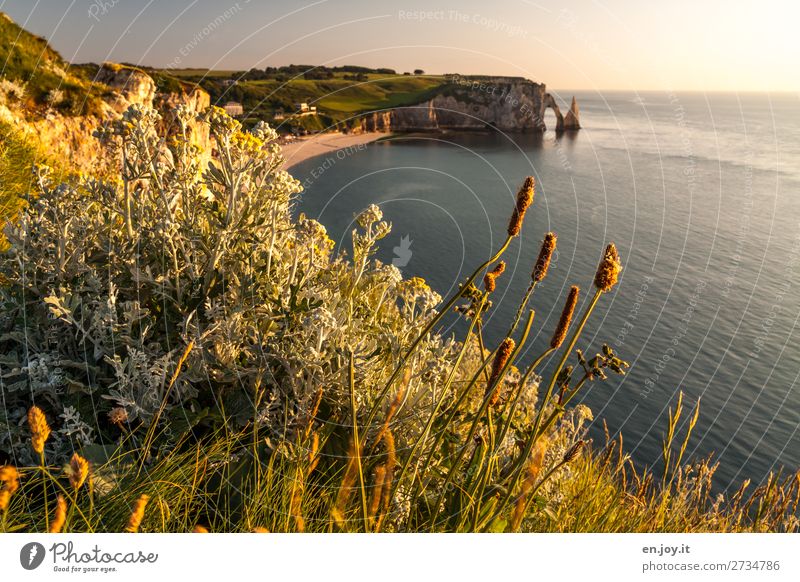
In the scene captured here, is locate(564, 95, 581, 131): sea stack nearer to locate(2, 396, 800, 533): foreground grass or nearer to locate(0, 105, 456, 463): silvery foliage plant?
locate(0, 105, 456, 463): silvery foliage plant

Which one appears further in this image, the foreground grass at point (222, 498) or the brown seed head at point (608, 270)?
the foreground grass at point (222, 498)

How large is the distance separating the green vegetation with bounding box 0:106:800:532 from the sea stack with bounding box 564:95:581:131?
7164 cm

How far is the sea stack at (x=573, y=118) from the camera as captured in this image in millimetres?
71312

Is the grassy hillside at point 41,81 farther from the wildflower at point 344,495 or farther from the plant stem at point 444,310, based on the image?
the plant stem at point 444,310

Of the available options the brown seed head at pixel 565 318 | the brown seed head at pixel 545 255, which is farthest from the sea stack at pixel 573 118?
the brown seed head at pixel 565 318

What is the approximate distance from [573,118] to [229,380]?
79.3 metres

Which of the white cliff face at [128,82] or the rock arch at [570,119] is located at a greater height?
the rock arch at [570,119]

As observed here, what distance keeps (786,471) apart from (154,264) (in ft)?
95.7

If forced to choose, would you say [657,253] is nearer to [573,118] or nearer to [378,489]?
[378,489]

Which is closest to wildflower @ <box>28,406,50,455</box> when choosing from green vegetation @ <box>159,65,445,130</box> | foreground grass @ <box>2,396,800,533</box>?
foreground grass @ <box>2,396,800,533</box>

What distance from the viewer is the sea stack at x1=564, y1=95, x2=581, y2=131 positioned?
7131cm

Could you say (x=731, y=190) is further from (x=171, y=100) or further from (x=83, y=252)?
(x=83, y=252)

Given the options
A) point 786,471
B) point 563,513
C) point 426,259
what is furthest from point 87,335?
point 426,259

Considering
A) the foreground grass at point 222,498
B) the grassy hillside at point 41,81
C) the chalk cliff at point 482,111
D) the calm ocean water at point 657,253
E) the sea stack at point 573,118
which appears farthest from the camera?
→ the sea stack at point 573,118
